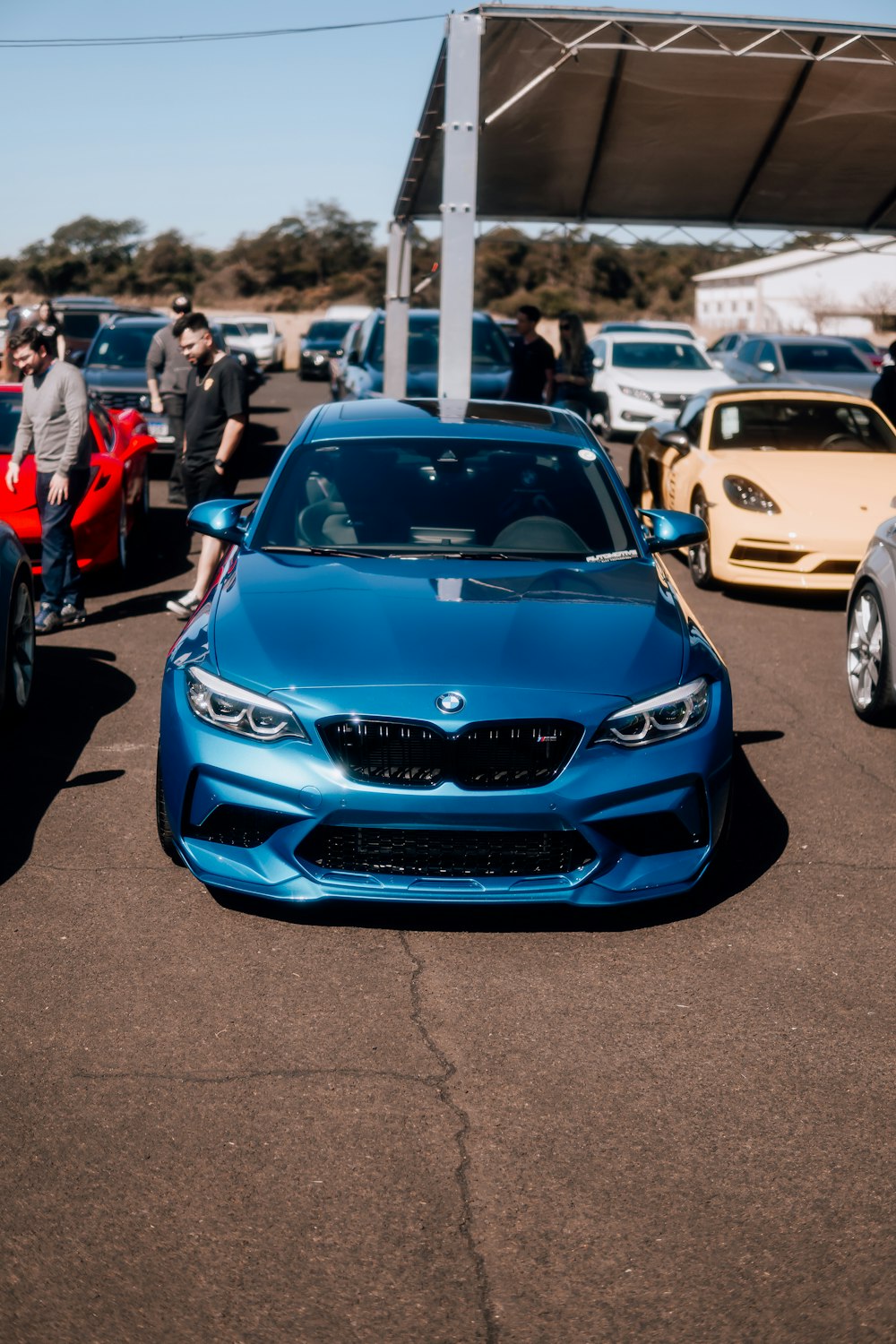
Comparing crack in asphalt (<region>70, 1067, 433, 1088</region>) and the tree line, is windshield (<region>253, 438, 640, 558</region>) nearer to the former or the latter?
crack in asphalt (<region>70, 1067, 433, 1088</region>)

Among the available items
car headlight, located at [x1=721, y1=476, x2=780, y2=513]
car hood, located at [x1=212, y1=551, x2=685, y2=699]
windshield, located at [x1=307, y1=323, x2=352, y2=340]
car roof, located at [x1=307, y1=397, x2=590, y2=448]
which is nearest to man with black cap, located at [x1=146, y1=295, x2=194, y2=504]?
car headlight, located at [x1=721, y1=476, x2=780, y2=513]

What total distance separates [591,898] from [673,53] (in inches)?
475

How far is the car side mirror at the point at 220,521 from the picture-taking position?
567 centimetres

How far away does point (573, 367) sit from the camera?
14.1 meters

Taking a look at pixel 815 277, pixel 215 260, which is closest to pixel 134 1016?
pixel 815 277

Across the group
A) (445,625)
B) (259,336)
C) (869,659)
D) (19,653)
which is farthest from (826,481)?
(259,336)

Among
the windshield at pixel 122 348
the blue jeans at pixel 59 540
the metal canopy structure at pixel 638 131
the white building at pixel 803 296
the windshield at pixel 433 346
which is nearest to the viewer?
the blue jeans at pixel 59 540

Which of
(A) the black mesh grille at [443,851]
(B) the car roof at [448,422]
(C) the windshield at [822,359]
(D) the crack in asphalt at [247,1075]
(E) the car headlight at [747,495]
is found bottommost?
(C) the windshield at [822,359]

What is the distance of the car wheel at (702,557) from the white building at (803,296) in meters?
51.4

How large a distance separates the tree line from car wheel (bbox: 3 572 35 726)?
6492 cm

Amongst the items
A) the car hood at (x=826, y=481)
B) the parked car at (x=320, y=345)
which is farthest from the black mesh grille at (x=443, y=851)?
the parked car at (x=320, y=345)

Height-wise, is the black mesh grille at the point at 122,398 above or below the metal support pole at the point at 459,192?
below

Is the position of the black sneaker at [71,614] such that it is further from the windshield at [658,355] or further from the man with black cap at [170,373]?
the windshield at [658,355]

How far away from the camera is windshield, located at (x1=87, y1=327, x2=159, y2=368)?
55.1ft
